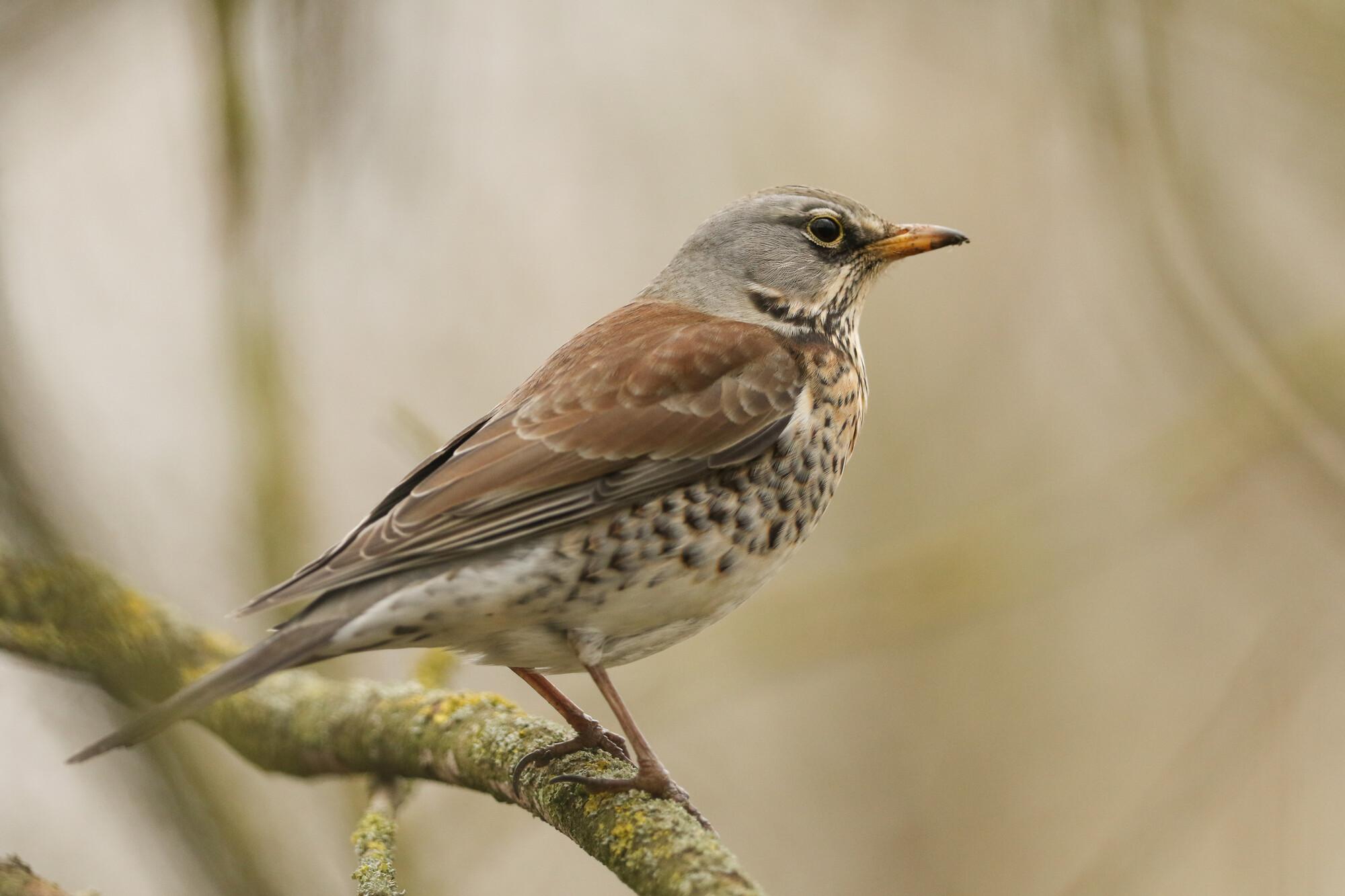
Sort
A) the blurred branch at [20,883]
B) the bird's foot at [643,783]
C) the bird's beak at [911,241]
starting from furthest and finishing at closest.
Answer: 1. the bird's beak at [911,241]
2. the bird's foot at [643,783]
3. the blurred branch at [20,883]

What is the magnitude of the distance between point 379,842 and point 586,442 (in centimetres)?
120

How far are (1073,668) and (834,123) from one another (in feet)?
12.3

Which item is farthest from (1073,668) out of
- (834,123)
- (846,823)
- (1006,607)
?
(834,123)

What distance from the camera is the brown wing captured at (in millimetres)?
3365

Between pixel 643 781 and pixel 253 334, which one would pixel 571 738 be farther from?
pixel 253 334

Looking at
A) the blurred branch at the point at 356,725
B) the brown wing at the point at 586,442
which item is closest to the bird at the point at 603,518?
the brown wing at the point at 586,442

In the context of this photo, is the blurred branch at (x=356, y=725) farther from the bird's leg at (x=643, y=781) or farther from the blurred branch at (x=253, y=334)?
the blurred branch at (x=253, y=334)

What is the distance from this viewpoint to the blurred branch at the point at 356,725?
2.70 metres

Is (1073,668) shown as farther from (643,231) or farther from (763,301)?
(763,301)

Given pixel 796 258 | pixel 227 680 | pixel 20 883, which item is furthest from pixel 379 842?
pixel 796 258

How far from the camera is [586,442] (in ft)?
11.8

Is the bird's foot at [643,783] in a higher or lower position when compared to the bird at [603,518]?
lower

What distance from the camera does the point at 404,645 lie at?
3.32 meters

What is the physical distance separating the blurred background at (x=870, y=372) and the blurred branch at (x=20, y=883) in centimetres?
24
